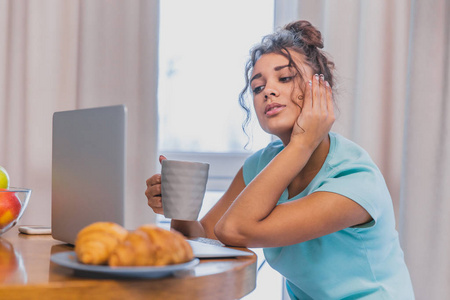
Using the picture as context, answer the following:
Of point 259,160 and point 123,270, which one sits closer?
point 123,270

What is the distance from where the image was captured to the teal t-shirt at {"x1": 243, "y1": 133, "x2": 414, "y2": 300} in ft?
3.70

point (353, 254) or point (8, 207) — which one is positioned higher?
point (8, 207)

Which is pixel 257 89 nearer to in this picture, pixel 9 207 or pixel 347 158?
pixel 347 158

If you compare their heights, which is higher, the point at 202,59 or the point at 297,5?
the point at 297,5

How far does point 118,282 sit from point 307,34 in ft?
3.34

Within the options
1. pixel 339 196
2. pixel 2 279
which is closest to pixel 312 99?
pixel 339 196

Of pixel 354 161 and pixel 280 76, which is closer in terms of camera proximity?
pixel 354 161

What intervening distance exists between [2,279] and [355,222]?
2.35ft

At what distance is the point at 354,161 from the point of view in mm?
1180

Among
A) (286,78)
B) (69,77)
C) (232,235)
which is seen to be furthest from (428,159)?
(69,77)

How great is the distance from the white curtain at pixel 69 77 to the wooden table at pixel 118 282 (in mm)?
1283

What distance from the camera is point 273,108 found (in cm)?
128

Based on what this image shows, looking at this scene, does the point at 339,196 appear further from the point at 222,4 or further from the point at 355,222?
the point at 222,4

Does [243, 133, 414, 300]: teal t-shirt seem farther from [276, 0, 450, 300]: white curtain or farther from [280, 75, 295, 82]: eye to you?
[276, 0, 450, 300]: white curtain
